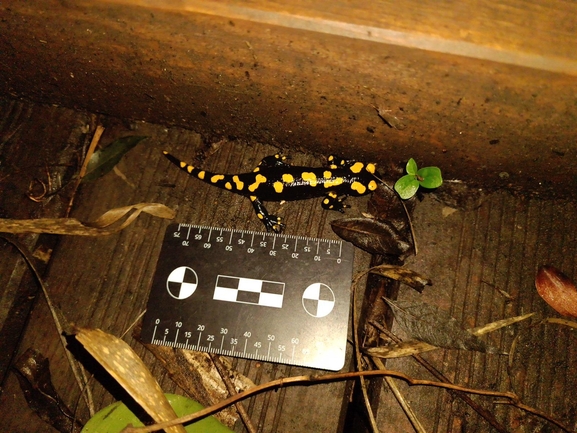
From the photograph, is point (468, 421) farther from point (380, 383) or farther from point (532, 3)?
point (532, 3)

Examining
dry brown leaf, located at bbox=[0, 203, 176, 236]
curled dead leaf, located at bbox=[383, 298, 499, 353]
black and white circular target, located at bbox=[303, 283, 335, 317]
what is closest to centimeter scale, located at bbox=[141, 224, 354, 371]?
black and white circular target, located at bbox=[303, 283, 335, 317]

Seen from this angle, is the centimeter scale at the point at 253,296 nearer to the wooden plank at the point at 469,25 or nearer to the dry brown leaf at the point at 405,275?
the dry brown leaf at the point at 405,275

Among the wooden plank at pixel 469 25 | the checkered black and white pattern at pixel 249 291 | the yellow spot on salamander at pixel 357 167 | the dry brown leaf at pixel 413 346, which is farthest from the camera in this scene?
the yellow spot on salamander at pixel 357 167

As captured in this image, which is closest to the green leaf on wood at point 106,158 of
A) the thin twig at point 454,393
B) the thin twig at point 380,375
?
the thin twig at point 380,375

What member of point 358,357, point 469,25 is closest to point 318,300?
point 358,357

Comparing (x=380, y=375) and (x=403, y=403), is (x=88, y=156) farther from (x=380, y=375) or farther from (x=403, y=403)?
(x=403, y=403)

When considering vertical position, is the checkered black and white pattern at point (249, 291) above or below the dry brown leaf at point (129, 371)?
above

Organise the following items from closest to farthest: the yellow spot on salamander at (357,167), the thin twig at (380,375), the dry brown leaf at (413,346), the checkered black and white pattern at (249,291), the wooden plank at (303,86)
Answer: the wooden plank at (303,86) → the thin twig at (380,375) → the dry brown leaf at (413,346) → the checkered black and white pattern at (249,291) → the yellow spot on salamander at (357,167)
